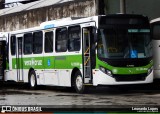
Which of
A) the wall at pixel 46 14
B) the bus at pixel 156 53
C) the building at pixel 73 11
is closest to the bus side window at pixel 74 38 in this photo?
the bus at pixel 156 53

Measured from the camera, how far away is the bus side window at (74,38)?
695 inches

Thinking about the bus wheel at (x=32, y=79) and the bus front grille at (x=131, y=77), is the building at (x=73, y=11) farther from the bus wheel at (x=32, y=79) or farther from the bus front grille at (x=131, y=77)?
the bus front grille at (x=131, y=77)

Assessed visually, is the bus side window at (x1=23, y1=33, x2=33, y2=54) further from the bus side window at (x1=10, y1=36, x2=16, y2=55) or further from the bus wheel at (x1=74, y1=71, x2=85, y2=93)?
the bus wheel at (x1=74, y1=71, x2=85, y2=93)

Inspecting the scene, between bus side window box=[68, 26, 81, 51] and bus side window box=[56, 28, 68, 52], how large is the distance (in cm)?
36

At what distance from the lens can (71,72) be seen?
1812 centimetres

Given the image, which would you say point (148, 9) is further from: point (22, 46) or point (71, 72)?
point (71, 72)

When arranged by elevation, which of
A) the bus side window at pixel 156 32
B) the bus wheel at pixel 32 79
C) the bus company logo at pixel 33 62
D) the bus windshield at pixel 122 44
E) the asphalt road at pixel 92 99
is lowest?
the asphalt road at pixel 92 99

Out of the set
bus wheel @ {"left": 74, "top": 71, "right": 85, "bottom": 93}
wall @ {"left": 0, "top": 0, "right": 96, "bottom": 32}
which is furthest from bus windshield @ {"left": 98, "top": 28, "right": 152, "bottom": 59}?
wall @ {"left": 0, "top": 0, "right": 96, "bottom": 32}

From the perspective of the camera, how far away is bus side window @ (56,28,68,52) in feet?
61.2

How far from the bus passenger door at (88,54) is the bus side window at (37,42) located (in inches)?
157

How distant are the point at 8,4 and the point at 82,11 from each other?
32.5 m

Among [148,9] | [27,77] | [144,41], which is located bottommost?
[27,77]

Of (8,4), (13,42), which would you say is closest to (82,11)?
(13,42)

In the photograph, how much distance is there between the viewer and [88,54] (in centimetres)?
1717
